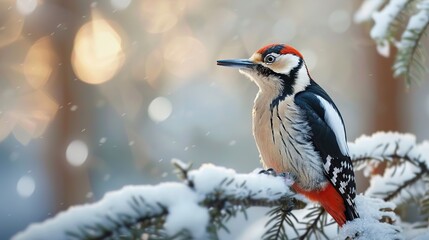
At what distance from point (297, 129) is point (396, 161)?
0.29 m

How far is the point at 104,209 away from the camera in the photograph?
0.87m

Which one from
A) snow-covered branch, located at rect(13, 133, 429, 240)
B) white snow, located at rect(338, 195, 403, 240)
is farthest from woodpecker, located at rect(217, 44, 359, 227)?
snow-covered branch, located at rect(13, 133, 429, 240)

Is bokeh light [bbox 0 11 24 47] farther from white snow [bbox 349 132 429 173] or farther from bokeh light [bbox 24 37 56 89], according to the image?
white snow [bbox 349 132 429 173]

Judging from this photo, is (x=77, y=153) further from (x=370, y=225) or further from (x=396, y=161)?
(x=370, y=225)

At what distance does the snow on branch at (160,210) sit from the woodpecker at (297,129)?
2.11 ft

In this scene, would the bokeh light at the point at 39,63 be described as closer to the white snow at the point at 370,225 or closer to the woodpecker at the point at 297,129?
the woodpecker at the point at 297,129

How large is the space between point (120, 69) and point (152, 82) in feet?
1.71

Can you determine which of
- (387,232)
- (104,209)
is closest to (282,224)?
(387,232)

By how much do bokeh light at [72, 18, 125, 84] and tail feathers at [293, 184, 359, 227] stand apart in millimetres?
4759

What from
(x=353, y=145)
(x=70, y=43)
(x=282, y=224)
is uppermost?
(x=70, y=43)

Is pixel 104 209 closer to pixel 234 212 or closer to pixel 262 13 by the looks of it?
pixel 234 212

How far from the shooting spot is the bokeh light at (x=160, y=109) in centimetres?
759

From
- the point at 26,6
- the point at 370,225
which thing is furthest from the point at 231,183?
the point at 26,6

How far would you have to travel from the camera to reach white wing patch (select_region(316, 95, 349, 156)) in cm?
162
